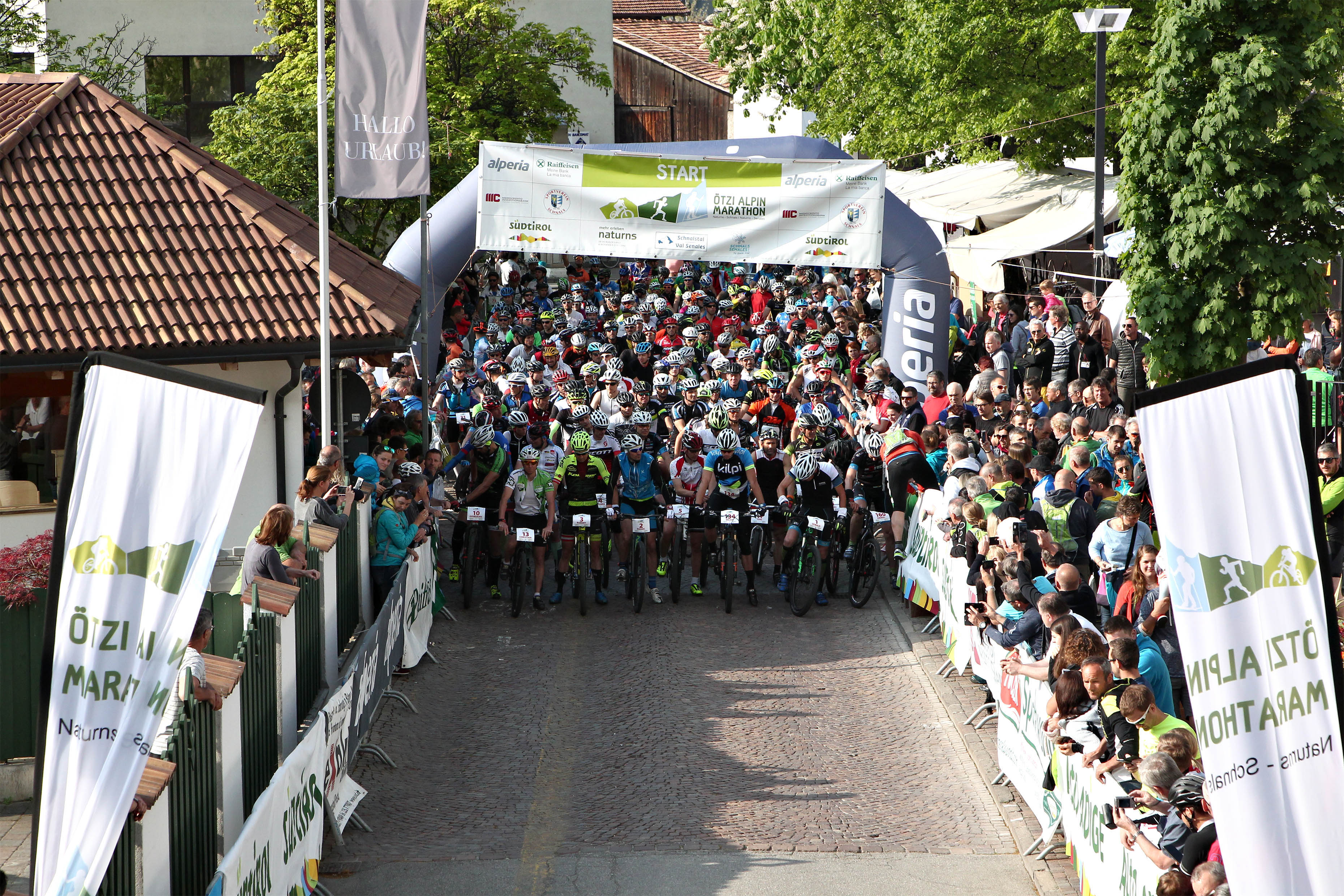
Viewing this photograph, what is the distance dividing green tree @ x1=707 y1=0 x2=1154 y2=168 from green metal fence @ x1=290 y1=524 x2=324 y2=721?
17430 mm

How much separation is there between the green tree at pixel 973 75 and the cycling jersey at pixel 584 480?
13.5 metres

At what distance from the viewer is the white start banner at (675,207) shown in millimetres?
18625

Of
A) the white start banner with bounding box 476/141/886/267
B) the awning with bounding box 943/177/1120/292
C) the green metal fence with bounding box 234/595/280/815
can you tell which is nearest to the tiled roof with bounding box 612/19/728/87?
the awning with bounding box 943/177/1120/292

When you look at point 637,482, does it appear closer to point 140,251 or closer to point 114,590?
point 140,251

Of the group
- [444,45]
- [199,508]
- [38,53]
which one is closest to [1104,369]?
[199,508]

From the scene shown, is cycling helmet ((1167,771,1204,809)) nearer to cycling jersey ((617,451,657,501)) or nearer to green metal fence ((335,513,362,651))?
green metal fence ((335,513,362,651))

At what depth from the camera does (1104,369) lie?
55.8 feet

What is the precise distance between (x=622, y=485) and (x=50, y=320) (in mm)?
5410

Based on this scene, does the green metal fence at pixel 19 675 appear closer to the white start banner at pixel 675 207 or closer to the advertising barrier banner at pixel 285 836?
the advertising barrier banner at pixel 285 836

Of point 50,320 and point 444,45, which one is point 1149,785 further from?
point 444,45

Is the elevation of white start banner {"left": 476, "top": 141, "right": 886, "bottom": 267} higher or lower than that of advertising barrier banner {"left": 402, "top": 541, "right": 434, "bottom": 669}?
higher

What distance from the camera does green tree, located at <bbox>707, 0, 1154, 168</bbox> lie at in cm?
2415

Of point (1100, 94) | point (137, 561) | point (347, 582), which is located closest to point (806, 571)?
point (347, 582)

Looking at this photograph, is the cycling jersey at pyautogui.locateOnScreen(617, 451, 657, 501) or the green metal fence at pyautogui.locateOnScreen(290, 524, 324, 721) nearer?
the green metal fence at pyautogui.locateOnScreen(290, 524, 324, 721)
